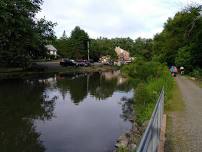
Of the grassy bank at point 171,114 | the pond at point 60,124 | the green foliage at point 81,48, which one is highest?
the green foliage at point 81,48

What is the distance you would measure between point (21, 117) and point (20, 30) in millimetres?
25154

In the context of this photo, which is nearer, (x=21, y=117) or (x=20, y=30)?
(x=21, y=117)

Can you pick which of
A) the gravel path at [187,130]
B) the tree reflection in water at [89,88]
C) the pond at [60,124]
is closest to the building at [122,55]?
the tree reflection in water at [89,88]

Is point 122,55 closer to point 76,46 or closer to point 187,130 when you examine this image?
point 76,46

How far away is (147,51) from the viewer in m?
103

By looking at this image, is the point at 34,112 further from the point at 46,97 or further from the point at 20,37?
the point at 20,37

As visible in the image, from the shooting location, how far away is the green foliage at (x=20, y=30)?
38416 mm

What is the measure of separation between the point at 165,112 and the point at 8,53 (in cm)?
3527

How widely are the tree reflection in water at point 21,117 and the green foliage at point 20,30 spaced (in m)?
9.60

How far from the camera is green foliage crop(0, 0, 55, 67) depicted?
38416 mm

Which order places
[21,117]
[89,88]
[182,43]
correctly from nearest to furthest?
[21,117] → [89,88] → [182,43]

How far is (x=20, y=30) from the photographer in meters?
43.0

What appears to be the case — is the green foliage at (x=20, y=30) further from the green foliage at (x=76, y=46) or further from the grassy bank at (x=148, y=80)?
the green foliage at (x=76, y=46)

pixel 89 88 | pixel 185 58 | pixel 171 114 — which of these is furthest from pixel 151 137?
pixel 185 58
